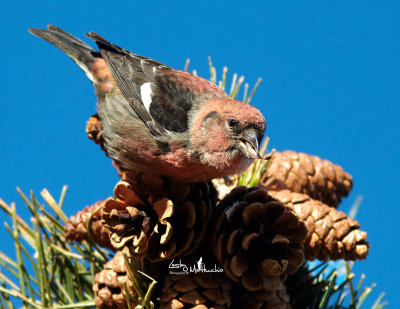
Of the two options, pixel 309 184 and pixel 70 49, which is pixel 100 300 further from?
pixel 70 49

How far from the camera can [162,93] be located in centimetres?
151

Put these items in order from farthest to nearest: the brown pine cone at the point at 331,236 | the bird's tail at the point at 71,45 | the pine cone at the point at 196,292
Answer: the bird's tail at the point at 71,45, the brown pine cone at the point at 331,236, the pine cone at the point at 196,292

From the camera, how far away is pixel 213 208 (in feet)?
3.92

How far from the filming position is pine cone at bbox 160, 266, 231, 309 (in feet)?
3.49

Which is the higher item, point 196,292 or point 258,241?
point 258,241

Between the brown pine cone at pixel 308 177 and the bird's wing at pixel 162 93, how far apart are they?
29cm

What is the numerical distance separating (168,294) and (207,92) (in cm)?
67

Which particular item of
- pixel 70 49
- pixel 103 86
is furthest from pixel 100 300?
pixel 70 49

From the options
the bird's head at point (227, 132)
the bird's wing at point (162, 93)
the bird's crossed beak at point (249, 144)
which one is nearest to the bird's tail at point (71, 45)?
the bird's wing at point (162, 93)

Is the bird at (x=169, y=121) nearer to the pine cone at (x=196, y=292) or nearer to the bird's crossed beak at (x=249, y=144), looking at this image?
the bird's crossed beak at (x=249, y=144)

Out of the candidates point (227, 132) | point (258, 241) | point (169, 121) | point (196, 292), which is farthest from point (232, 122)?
point (196, 292)

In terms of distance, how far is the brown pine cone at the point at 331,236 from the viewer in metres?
1.19

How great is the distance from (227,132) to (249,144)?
83 mm

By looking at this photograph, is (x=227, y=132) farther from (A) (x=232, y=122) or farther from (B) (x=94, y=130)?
(B) (x=94, y=130)
